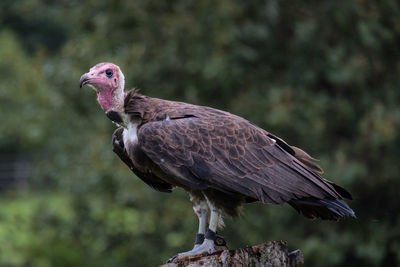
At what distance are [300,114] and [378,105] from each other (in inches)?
40.5

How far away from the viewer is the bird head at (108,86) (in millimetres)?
5516

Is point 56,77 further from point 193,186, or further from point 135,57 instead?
point 193,186

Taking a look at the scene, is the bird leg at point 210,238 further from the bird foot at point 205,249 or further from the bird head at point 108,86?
the bird head at point 108,86

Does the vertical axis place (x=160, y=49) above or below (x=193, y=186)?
above

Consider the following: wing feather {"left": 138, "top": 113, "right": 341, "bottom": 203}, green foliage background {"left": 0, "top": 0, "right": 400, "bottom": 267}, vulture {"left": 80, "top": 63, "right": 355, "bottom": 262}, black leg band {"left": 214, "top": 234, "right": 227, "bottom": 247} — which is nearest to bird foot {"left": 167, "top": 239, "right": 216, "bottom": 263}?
vulture {"left": 80, "top": 63, "right": 355, "bottom": 262}

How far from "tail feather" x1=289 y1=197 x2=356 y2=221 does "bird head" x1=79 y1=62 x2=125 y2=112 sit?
5.07ft

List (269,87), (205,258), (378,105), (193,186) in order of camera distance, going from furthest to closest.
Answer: (269,87), (378,105), (193,186), (205,258)

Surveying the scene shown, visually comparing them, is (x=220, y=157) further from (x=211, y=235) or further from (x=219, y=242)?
(x=219, y=242)

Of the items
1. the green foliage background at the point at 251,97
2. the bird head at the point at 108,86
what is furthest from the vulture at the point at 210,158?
the green foliage background at the point at 251,97

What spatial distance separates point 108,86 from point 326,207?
74.8 inches

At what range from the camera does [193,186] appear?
5.35 metres

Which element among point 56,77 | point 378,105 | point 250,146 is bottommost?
point 250,146

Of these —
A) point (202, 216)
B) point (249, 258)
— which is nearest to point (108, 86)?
point (202, 216)

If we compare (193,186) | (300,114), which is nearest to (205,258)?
(193,186)
